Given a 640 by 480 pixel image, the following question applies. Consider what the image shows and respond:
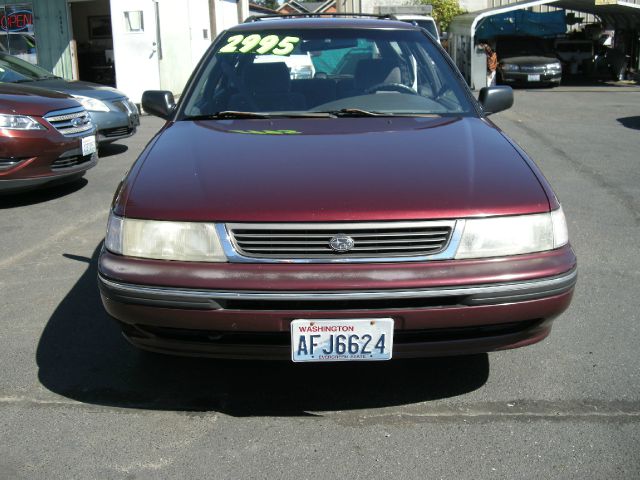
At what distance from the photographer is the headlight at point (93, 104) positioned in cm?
937

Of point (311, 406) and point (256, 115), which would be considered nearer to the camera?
point (311, 406)

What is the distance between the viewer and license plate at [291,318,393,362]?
8.74ft

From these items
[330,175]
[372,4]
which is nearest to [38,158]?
[330,175]

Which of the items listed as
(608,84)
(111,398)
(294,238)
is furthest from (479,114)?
(608,84)

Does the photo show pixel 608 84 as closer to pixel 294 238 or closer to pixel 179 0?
pixel 179 0

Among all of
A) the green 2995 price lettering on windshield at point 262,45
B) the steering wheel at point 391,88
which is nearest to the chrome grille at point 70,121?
the green 2995 price lettering on windshield at point 262,45

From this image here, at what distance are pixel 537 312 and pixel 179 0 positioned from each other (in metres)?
16.4

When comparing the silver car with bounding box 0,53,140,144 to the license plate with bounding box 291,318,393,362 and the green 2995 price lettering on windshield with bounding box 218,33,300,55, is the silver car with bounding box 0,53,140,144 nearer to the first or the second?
the green 2995 price lettering on windshield with bounding box 218,33,300,55

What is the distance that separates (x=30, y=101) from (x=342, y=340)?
5.48 m

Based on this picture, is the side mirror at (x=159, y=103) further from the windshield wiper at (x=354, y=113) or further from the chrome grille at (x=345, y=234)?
the chrome grille at (x=345, y=234)

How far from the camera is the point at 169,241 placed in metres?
2.77

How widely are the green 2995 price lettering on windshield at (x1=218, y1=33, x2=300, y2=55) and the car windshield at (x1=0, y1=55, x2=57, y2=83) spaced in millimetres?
5872

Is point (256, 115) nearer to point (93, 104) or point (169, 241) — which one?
point (169, 241)

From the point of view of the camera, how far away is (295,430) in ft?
9.57
